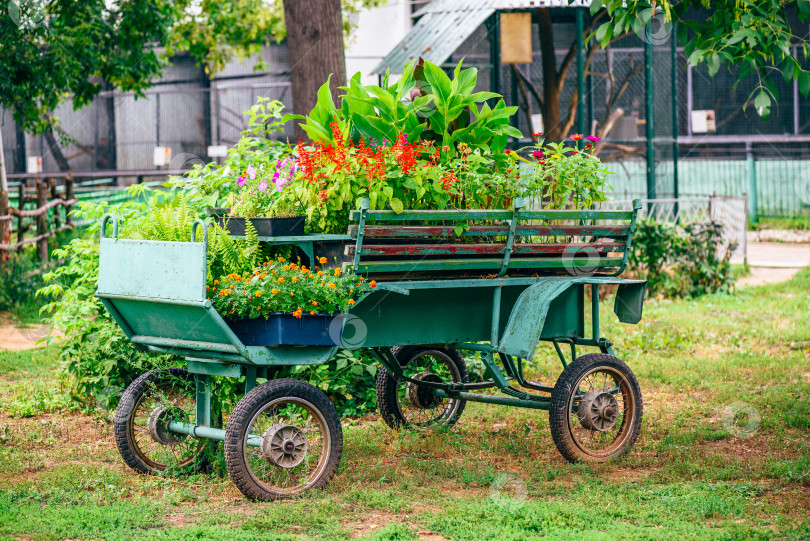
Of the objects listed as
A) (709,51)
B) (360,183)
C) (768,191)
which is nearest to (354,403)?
(360,183)

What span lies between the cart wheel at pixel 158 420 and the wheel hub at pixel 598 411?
2.18 metres

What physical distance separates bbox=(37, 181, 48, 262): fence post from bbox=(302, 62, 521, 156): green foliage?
8.94 meters

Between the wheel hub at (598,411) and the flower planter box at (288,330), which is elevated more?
the flower planter box at (288,330)

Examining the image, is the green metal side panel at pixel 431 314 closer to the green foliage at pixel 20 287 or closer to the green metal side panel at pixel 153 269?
the green metal side panel at pixel 153 269

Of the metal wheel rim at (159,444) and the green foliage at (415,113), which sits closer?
the metal wheel rim at (159,444)

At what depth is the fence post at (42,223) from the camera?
13.1m

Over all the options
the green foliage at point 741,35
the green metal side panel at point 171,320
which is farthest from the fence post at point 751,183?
the green metal side panel at point 171,320

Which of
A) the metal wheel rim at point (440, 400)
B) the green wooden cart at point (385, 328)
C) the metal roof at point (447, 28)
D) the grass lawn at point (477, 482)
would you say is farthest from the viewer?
the metal roof at point (447, 28)

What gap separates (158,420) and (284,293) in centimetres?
122

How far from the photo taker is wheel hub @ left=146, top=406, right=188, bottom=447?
5.08 m

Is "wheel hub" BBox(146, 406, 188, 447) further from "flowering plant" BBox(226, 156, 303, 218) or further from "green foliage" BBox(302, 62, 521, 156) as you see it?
"green foliage" BBox(302, 62, 521, 156)

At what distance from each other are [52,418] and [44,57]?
20.7 feet

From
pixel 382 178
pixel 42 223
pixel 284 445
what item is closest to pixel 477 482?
pixel 284 445

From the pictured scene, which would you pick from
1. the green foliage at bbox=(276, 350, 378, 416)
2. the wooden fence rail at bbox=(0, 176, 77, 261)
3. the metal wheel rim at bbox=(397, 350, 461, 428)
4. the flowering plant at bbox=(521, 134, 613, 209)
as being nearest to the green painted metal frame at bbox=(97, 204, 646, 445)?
the flowering plant at bbox=(521, 134, 613, 209)
